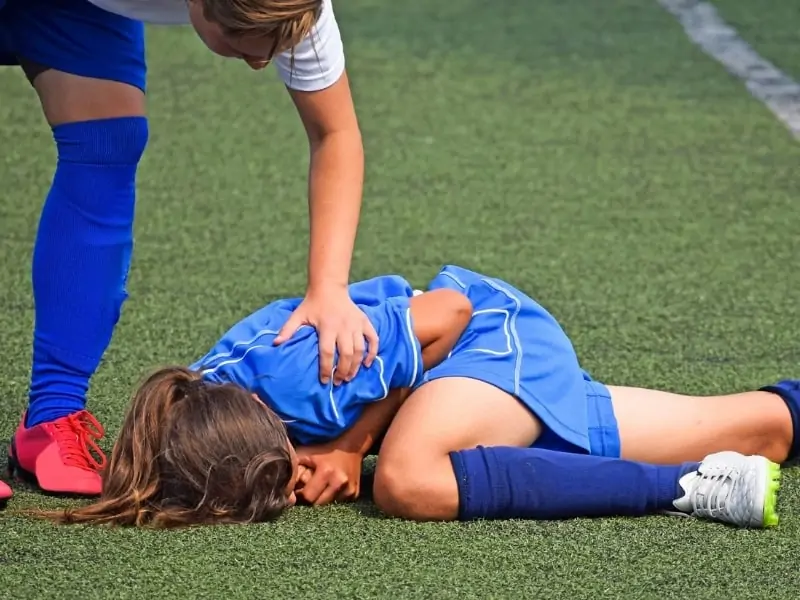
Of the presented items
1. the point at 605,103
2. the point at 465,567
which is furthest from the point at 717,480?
the point at 605,103

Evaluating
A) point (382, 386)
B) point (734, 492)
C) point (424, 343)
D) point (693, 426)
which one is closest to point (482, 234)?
point (693, 426)

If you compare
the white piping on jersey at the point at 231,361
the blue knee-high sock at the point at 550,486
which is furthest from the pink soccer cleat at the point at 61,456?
the blue knee-high sock at the point at 550,486

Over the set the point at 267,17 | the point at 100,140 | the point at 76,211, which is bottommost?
the point at 76,211

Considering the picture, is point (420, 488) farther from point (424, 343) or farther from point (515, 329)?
point (515, 329)

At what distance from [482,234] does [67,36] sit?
1.97m

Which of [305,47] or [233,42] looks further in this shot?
[305,47]

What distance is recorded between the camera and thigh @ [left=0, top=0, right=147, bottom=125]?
255cm

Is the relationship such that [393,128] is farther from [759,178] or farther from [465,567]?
[465,567]

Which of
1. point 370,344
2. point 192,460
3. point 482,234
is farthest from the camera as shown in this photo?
point 482,234

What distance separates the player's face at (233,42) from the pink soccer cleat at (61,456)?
0.77m

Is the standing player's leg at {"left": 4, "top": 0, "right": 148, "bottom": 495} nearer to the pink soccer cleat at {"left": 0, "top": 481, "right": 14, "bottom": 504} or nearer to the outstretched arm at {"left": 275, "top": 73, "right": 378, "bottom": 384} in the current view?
the pink soccer cleat at {"left": 0, "top": 481, "right": 14, "bottom": 504}

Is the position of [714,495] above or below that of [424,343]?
below

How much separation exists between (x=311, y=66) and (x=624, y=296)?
1609 mm

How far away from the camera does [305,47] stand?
2383 mm
